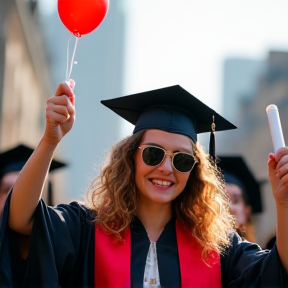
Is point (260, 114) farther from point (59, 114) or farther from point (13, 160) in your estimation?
point (59, 114)

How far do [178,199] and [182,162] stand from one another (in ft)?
1.11

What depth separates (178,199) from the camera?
4453 mm

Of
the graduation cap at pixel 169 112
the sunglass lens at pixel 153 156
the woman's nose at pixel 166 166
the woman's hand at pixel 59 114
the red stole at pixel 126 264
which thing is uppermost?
the graduation cap at pixel 169 112

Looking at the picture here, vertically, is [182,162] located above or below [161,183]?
above

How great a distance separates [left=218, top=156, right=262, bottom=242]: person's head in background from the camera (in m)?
6.22

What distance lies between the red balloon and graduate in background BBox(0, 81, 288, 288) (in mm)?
565

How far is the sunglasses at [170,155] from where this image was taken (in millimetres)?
4184

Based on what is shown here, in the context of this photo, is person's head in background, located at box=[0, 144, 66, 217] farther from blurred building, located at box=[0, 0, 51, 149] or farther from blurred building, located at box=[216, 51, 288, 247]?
blurred building, located at box=[216, 51, 288, 247]

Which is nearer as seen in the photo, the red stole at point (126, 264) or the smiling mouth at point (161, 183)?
the red stole at point (126, 264)

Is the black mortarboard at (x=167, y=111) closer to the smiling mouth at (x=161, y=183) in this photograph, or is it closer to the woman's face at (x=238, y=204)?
the smiling mouth at (x=161, y=183)

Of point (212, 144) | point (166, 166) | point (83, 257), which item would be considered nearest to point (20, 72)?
point (212, 144)

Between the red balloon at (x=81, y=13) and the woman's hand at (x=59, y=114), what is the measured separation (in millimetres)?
542

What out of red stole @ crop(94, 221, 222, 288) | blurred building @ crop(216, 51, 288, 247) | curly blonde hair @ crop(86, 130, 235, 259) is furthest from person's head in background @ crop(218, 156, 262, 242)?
blurred building @ crop(216, 51, 288, 247)

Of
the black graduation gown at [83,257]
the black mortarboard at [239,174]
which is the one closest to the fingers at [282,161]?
the black graduation gown at [83,257]
